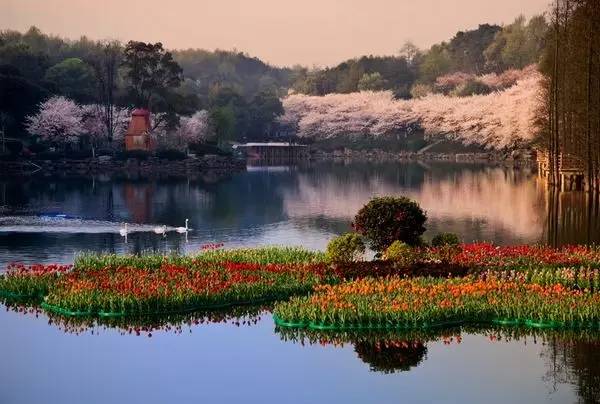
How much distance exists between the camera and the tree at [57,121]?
10900cm

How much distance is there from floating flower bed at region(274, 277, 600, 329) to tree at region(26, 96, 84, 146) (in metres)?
86.3

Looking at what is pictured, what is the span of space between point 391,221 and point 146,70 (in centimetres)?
9127

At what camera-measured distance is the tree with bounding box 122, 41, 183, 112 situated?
117 meters

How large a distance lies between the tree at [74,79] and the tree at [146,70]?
580cm

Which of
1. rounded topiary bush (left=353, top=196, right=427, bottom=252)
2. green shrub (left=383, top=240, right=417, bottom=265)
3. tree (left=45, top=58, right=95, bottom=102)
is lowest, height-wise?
green shrub (left=383, top=240, right=417, bottom=265)

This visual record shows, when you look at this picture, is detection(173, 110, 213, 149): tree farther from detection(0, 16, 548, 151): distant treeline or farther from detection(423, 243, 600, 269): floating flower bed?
detection(423, 243, 600, 269): floating flower bed

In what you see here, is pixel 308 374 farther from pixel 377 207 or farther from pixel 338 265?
pixel 377 207

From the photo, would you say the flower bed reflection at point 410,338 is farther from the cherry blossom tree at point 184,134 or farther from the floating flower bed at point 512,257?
the cherry blossom tree at point 184,134

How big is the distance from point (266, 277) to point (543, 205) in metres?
32.9

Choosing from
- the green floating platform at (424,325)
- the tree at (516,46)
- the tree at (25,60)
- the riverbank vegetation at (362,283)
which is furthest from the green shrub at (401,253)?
the tree at (516,46)

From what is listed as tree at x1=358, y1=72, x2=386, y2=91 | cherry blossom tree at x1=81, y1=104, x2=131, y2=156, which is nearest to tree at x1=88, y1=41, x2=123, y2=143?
cherry blossom tree at x1=81, y1=104, x2=131, y2=156

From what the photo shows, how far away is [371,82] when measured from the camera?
582 ft

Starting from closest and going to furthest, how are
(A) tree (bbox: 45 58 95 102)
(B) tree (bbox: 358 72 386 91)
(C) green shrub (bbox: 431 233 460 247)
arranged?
(C) green shrub (bbox: 431 233 460 247) → (A) tree (bbox: 45 58 95 102) → (B) tree (bbox: 358 72 386 91)

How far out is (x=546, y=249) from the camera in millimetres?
34531
